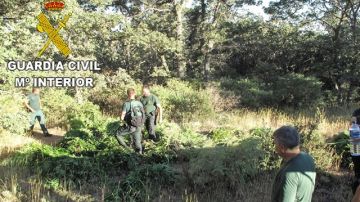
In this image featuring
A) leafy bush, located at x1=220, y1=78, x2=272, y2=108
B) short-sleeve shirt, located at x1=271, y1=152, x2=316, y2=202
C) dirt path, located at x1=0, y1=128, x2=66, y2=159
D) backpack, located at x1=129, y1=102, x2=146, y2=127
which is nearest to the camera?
short-sleeve shirt, located at x1=271, y1=152, x2=316, y2=202

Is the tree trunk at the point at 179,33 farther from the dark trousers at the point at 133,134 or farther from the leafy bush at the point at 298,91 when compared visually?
the dark trousers at the point at 133,134

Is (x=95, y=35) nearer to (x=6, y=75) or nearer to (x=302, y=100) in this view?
(x=6, y=75)

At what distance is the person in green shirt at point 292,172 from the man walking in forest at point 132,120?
19.6 feet

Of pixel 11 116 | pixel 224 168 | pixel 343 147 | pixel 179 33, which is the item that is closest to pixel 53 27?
pixel 11 116

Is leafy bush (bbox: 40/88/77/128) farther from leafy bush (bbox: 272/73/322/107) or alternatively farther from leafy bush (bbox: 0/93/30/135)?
leafy bush (bbox: 272/73/322/107)

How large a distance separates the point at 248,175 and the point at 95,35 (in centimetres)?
1250

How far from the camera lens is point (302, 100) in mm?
21078

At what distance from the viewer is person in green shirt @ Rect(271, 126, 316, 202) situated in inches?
126

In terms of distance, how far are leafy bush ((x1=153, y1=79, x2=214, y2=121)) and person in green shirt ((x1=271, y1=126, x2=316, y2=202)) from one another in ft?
40.7

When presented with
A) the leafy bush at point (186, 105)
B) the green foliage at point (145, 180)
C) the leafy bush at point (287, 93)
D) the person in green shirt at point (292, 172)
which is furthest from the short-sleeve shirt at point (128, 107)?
the leafy bush at point (287, 93)

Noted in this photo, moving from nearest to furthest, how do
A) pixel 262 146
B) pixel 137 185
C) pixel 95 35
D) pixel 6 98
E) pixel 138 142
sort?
1. pixel 137 185
2. pixel 262 146
3. pixel 138 142
4. pixel 6 98
5. pixel 95 35

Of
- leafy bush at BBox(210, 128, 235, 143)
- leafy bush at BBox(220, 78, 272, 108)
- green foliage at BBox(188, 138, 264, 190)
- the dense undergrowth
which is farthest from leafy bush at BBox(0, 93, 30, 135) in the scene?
leafy bush at BBox(220, 78, 272, 108)

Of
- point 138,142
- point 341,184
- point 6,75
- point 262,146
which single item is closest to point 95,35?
point 6,75

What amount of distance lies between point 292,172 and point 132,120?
614cm
